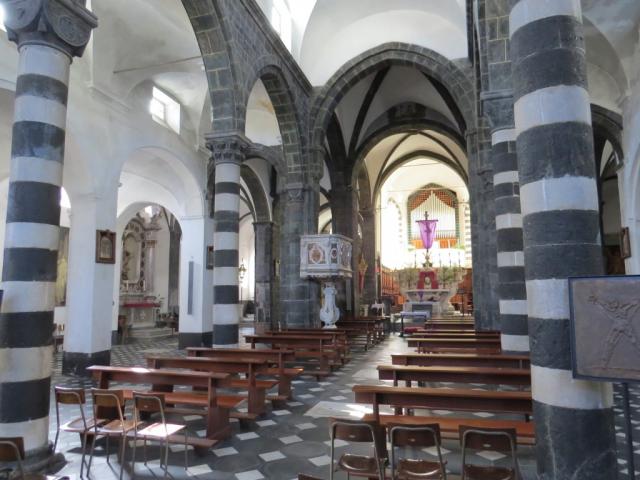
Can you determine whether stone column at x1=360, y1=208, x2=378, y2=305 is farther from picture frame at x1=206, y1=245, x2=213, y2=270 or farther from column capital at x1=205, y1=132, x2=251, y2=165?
column capital at x1=205, y1=132, x2=251, y2=165

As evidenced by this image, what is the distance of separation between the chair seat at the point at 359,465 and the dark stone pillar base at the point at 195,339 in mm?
11050

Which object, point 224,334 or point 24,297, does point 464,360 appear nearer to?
point 224,334

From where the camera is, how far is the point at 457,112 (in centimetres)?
1728

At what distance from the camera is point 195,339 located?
46.0 ft

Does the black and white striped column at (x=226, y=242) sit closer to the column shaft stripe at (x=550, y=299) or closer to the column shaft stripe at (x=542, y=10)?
the column shaft stripe at (x=542, y=10)

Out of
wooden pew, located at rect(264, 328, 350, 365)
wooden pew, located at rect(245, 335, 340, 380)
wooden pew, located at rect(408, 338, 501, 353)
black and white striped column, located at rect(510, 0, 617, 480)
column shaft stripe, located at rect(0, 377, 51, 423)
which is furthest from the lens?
wooden pew, located at rect(264, 328, 350, 365)

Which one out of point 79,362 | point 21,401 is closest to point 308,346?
point 79,362

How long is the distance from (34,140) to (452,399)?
16.0ft

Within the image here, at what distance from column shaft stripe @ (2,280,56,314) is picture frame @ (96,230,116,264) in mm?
5863

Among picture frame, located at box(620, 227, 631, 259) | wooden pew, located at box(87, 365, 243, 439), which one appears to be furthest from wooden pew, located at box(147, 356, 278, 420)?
picture frame, located at box(620, 227, 631, 259)

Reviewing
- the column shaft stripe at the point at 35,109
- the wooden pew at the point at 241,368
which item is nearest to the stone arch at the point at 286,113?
the column shaft stripe at the point at 35,109

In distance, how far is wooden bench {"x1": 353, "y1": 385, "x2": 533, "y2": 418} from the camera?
4336 mm

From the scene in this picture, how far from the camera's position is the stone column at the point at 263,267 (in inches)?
799

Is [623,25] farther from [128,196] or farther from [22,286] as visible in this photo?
[128,196]
